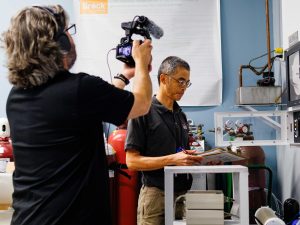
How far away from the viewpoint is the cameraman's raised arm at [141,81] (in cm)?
111

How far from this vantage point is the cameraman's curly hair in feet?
3.35

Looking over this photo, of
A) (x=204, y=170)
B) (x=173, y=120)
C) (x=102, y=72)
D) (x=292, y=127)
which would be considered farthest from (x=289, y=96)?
(x=102, y=72)

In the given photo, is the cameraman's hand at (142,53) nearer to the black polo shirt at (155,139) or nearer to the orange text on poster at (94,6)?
the black polo shirt at (155,139)

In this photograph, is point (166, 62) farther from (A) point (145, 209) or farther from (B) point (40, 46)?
(B) point (40, 46)

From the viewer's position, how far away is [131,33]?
5.02ft

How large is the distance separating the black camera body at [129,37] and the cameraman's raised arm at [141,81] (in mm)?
137

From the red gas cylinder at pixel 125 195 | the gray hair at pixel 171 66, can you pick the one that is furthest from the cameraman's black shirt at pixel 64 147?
the red gas cylinder at pixel 125 195

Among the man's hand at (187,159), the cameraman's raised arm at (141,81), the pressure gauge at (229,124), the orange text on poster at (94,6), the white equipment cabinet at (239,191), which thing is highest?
the orange text on poster at (94,6)

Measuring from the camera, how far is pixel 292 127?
2.04 metres

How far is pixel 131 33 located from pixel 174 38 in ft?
6.13

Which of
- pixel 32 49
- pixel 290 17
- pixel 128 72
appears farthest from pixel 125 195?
pixel 32 49

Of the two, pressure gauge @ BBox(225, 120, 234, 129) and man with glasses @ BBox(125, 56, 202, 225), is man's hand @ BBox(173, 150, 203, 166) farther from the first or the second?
pressure gauge @ BBox(225, 120, 234, 129)

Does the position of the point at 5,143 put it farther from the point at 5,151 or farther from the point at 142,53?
the point at 142,53

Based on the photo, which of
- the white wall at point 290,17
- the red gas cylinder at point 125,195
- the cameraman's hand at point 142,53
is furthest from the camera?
the red gas cylinder at point 125,195
